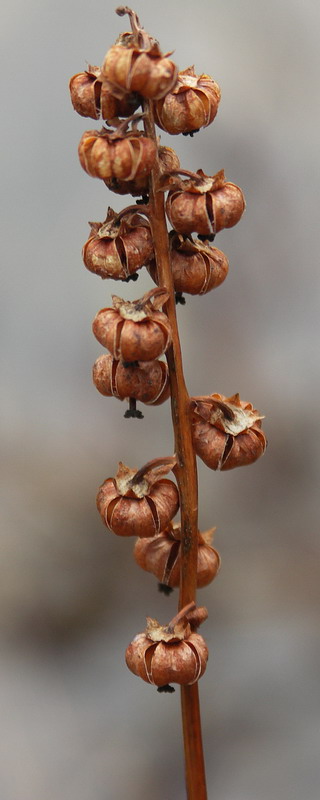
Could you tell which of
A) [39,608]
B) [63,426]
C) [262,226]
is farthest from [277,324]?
[39,608]

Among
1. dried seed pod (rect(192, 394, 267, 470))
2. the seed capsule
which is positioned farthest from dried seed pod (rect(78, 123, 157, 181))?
dried seed pod (rect(192, 394, 267, 470))

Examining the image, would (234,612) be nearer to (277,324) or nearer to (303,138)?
(277,324)

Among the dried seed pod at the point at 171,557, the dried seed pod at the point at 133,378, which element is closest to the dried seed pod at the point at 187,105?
the dried seed pod at the point at 133,378

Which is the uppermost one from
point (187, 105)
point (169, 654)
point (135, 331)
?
point (187, 105)

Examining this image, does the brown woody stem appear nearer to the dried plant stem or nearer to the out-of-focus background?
the dried plant stem

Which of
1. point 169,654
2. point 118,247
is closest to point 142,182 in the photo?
point 118,247

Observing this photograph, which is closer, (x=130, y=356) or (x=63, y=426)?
(x=130, y=356)

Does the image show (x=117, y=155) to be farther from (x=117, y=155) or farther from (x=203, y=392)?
(x=203, y=392)
